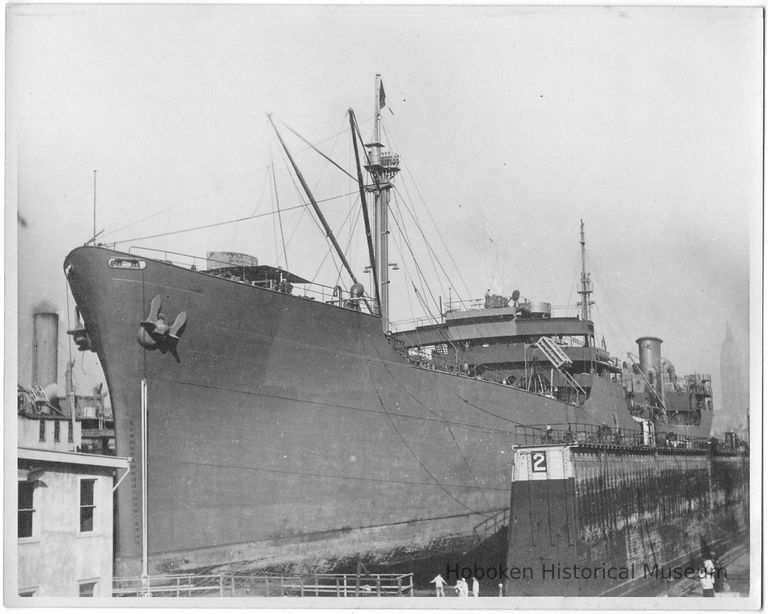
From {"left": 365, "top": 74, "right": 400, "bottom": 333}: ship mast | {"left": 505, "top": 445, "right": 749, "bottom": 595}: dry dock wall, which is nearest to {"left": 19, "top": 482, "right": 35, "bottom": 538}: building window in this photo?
{"left": 505, "top": 445, "right": 749, "bottom": 595}: dry dock wall

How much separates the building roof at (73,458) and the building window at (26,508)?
0.48m

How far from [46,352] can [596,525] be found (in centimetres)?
1400

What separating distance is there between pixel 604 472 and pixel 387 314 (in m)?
6.79

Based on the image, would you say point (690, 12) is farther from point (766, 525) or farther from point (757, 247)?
point (766, 525)

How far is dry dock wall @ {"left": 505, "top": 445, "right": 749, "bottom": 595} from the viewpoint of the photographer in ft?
52.5

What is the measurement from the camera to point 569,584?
15516 millimetres

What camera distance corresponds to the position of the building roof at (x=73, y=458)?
1194cm

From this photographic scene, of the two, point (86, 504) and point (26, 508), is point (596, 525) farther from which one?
point (26, 508)

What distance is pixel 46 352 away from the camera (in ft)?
69.3

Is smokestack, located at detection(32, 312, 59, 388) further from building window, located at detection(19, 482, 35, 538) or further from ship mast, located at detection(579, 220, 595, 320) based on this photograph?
ship mast, located at detection(579, 220, 595, 320)

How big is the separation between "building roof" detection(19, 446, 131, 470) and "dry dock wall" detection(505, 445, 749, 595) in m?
7.57

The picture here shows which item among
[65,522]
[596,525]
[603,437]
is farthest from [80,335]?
[603,437]

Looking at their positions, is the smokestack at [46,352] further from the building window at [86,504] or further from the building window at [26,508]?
the building window at [26,508]

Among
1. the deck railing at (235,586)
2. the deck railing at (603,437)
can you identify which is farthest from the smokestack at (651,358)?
the deck railing at (235,586)
